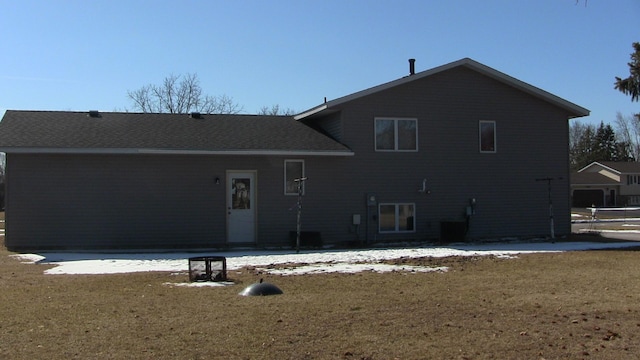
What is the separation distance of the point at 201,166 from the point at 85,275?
246 inches

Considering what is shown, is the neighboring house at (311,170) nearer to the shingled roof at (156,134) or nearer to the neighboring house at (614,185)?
the shingled roof at (156,134)

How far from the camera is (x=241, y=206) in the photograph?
740 inches

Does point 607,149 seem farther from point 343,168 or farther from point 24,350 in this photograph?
point 24,350

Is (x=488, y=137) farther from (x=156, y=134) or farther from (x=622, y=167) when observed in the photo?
(x=622, y=167)

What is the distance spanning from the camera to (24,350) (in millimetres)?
→ 6348

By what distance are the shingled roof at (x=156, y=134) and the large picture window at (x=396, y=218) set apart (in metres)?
2.28

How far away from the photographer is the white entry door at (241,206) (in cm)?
1869

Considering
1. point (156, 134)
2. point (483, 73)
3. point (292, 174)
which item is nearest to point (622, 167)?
point (483, 73)

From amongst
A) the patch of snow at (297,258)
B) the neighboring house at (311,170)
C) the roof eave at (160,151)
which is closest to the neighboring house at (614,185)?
the neighboring house at (311,170)

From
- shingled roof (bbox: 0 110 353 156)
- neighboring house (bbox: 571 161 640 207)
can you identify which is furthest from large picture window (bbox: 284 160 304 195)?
neighboring house (bbox: 571 161 640 207)

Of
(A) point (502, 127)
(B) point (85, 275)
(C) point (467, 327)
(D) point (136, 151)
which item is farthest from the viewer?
(A) point (502, 127)

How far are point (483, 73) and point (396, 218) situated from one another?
5.24m

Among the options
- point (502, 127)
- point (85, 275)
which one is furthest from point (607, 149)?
point (85, 275)

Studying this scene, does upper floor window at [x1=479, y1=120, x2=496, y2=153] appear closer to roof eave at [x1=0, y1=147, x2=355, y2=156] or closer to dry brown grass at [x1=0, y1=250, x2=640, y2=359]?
roof eave at [x1=0, y1=147, x2=355, y2=156]
